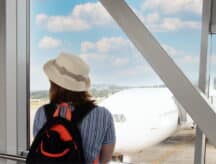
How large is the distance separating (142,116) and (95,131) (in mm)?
585

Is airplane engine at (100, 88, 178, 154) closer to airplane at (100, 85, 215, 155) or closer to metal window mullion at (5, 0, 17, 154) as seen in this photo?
airplane at (100, 85, 215, 155)

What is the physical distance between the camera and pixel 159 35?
1.97 metres

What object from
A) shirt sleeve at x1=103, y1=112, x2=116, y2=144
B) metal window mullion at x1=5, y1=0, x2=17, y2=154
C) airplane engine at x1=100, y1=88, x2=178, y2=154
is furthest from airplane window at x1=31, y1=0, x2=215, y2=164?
shirt sleeve at x1=103, y1=112, x2=116, y2=144

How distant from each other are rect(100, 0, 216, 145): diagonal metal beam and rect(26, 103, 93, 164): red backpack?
1.53 feet

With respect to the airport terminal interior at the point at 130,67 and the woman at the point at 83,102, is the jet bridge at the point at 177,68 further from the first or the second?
the woman at the point at 83,102

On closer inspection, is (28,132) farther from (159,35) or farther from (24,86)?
(159,35)

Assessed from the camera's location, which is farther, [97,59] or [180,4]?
[97,59]

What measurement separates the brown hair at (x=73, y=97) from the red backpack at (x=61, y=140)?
29mm

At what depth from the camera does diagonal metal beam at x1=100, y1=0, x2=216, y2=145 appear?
5.29ft

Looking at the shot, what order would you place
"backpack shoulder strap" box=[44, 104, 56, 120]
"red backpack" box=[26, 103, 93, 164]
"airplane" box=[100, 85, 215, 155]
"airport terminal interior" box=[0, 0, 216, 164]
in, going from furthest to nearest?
"airplane" box=[100, 85, 215, 155] < "airport terminal interior" box=[0, 0, 216, 164] < "backpack shoulder strap" box=[44, 104, 56, 120] < "red backpack" box=[26, 103, 93, 164]

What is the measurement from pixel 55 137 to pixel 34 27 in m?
1.29

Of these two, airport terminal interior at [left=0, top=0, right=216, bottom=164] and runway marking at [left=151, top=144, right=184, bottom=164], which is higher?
airport terminal interior at [left=0, top=0, right=216, bottom=164]

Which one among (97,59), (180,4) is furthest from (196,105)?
(97,59)

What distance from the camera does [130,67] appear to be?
84.7 inches
